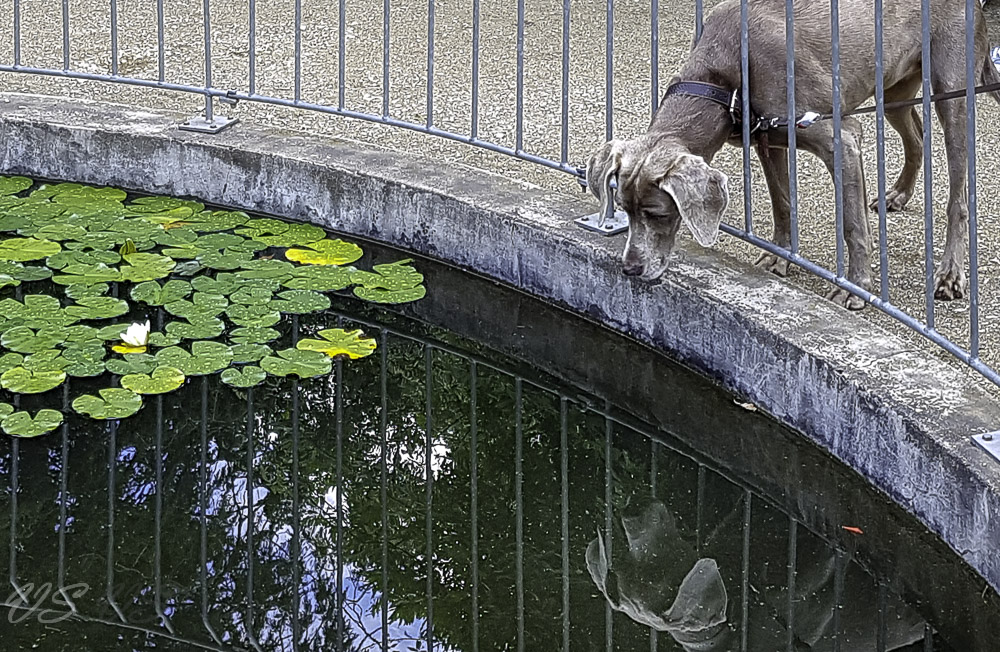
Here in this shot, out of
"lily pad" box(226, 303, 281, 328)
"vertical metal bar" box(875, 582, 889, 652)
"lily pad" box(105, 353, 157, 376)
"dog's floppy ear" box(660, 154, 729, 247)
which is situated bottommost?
"vertical metal bar" box(875, 582, 889, 652)

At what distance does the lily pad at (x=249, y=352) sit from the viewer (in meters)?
4.69

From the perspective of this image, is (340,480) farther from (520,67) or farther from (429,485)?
(520,67)

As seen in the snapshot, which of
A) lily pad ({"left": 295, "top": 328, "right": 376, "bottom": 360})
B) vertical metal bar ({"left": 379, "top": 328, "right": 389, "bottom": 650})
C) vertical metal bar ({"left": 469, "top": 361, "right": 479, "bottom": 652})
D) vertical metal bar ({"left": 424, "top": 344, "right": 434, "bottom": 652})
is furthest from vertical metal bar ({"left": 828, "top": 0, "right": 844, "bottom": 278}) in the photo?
lily pad ({"left": 295, "top": 328, "right": 376, "bottom": 360})

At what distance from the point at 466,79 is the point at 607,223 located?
2.22 metres

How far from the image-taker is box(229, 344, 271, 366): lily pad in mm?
4688

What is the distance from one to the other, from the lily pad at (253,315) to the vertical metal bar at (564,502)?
1034 millimetres

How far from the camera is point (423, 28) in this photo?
7.93 m

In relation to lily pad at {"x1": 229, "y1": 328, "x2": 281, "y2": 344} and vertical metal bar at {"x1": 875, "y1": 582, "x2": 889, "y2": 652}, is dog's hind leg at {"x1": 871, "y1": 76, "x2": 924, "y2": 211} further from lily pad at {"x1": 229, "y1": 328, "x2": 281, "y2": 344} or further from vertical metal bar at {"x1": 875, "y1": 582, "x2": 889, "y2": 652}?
lily pad at {"x1": 229, "y1": 328, "x2": 281, "y2": 344}

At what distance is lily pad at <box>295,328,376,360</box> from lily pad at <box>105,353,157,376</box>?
475 millimetres

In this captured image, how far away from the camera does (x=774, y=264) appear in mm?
5004

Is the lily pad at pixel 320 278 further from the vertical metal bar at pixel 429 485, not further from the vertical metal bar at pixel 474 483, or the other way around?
the vertical metal bar at pixel 474 483

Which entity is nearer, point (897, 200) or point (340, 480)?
point (340, 480)

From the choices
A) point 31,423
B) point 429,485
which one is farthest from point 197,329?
point 429,485

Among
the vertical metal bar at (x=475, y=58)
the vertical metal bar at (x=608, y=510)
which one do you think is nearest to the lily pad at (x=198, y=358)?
the vertical metal bar at (x=608, y=510)
